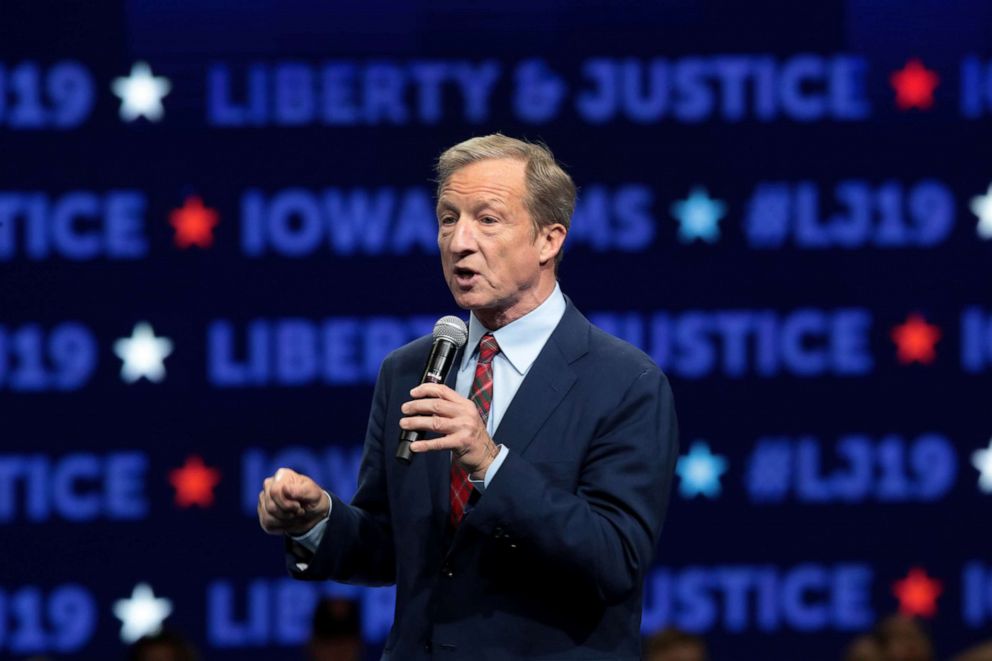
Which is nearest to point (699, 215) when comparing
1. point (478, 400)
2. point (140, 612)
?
point (140, 612)

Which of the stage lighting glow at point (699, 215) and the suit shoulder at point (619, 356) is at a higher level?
the stage lighting glow at point (699, 215)

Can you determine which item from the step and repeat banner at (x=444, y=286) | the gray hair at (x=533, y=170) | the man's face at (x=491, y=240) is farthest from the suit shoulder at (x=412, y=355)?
the step and repeat banner at (x=444, y=286)

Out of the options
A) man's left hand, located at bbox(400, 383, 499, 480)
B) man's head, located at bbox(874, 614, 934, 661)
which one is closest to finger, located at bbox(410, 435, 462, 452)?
man's left hand, located at bbox(400, 383, 499, 480)

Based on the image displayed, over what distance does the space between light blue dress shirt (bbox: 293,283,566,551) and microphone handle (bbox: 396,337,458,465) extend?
0.16 feet

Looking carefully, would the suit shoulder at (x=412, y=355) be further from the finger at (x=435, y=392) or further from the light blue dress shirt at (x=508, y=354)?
the finger at (x=435, y=392)

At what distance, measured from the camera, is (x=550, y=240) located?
2291mm

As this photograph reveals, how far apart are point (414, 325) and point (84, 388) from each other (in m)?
1.03

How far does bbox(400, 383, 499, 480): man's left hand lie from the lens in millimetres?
1974

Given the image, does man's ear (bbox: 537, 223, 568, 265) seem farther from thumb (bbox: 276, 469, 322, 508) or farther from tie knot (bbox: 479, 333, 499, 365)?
thumb (bbox: 276, 469, 322, 508)

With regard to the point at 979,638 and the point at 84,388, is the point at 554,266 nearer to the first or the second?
the point at 84,388

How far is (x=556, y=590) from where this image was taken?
2.15 metres

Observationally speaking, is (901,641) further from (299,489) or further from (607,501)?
(299,489)

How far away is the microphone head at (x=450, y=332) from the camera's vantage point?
2.25m

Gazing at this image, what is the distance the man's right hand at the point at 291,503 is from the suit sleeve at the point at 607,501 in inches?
8.9
